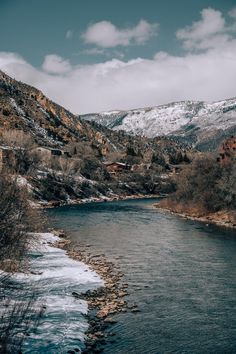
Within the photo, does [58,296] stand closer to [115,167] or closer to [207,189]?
[207,189]

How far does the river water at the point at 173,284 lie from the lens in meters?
21.0

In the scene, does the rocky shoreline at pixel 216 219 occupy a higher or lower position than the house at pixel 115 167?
lower

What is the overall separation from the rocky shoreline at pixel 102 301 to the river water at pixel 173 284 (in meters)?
0.55

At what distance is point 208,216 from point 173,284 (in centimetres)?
4691

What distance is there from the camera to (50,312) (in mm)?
23359

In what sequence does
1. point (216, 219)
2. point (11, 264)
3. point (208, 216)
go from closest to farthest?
1. point (11, 264)
2. point (216, 219)
3. point (208, 216)

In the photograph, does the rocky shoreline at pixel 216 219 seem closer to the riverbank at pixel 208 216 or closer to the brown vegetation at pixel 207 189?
the riverbank at pixel 208 216

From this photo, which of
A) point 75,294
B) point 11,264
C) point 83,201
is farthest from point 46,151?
point 75,294

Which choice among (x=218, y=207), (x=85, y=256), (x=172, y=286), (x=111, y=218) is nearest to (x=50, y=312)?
(x=172, y=286)

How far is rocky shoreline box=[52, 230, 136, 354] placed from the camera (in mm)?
21062

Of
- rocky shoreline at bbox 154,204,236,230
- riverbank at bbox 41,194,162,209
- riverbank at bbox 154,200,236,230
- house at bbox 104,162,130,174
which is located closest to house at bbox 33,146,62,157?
house at bbox 104,162,130,174

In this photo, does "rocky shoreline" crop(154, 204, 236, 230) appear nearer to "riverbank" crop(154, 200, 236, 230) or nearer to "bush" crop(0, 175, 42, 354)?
"riverbank" crop(154, 200, 236, 230)

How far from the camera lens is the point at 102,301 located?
88.7ft

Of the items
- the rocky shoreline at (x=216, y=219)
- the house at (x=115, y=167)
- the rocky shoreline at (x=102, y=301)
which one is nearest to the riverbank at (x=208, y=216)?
the rocky shoreline at (x=216, y=219)
